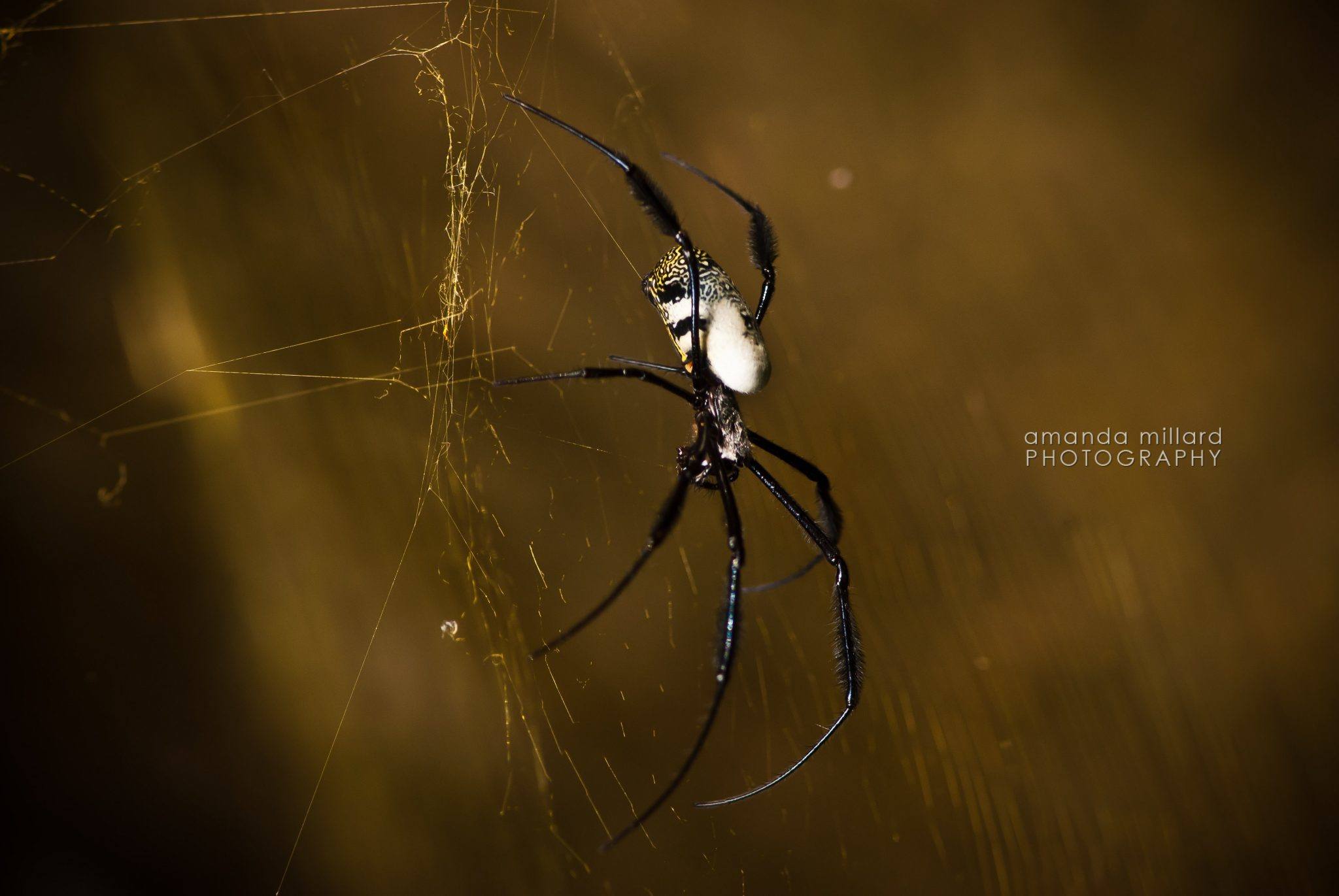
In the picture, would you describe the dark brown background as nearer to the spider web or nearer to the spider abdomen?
the spider web

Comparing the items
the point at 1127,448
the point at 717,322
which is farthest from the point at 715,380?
the point at 1127,448

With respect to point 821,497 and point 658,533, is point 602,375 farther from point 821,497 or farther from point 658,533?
point 821,497

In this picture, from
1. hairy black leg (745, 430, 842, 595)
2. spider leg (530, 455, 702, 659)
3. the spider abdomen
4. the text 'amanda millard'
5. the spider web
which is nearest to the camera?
the spider web

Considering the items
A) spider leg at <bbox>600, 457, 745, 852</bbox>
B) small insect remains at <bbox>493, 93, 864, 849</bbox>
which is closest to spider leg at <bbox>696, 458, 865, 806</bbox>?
small insect remains at <bbox>493, 93, 864, 849</bbox>

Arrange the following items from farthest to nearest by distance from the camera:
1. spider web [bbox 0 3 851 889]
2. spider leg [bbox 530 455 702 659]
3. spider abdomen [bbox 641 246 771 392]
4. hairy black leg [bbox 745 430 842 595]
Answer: hairy black leg [bbox 745 430 842 595] → spider abdomen [bbox 641 246 771 392] → spider leg [bbox 530 455 702 659] → spider web [bbox 0 3 851 889]

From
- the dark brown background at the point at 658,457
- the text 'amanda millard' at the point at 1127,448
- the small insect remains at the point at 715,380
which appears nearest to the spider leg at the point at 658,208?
the small insect remains at the point at 715,380

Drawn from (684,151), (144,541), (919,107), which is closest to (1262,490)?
(919,107)

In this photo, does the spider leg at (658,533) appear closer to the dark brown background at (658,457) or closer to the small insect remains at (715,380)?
the small insect remains at (715,380)

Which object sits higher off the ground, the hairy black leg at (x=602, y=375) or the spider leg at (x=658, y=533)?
the hairy black leg at (x=602, y=375)
